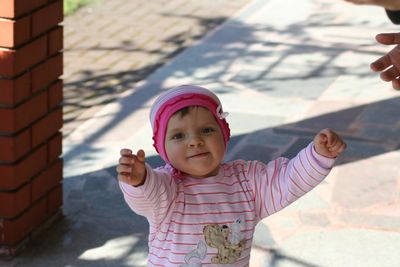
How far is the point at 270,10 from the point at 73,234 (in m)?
5.17

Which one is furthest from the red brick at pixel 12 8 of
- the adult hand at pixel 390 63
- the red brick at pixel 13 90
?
the adult hand at pixel 390 63

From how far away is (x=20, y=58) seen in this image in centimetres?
388

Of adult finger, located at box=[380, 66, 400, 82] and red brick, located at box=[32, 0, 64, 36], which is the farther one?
red brick, located at box=[32, 0, 64, 36]

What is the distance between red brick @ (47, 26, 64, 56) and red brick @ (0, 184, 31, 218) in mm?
616

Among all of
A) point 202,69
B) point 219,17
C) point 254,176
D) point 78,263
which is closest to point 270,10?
point 219,17

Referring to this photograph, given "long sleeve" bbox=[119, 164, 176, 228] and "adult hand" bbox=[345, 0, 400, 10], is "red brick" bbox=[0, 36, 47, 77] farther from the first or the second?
"adult hand" bbox=[345, 0, 400, 10]

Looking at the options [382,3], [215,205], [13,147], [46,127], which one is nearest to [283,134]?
[46,127]

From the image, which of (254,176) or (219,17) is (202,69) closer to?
(219,17)

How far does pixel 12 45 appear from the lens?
381 centimetres

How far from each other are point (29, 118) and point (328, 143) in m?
1.71

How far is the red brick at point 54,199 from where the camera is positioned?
437cm

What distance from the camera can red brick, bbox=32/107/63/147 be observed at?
415 centimetres

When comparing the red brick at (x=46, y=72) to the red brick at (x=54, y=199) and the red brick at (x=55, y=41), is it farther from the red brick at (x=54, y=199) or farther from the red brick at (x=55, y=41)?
the red brick at (x=54, y=199)

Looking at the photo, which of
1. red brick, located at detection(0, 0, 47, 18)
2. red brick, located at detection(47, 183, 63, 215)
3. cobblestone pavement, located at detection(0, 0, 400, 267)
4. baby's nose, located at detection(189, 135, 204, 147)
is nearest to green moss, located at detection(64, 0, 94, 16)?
cobblestone pavement, located at detection(0, 0, 400, 267)
